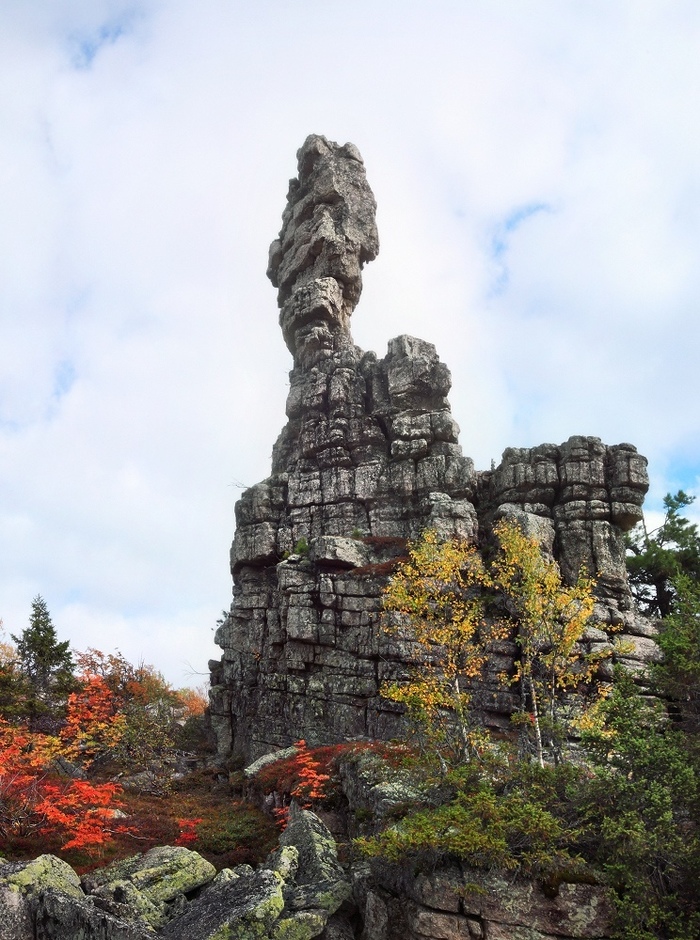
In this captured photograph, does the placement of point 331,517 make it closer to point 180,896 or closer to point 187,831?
point 187,831

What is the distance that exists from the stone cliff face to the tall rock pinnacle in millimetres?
366

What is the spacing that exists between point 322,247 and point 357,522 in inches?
1030

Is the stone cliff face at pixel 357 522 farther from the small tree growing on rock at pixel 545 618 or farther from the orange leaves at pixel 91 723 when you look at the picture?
the orange leaves at pixel 91 723

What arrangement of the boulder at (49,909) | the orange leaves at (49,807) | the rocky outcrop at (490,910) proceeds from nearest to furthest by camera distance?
the rocky outcrop at (490,910) < the boulder at (49,909) < the orange leaves at (49,807)

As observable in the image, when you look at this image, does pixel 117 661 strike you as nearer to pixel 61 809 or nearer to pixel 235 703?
pixel 235 703

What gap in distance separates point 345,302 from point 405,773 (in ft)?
137

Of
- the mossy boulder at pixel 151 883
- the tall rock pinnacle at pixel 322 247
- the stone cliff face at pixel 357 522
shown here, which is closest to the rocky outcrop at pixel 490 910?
the mossy boulder at pixel 151 883

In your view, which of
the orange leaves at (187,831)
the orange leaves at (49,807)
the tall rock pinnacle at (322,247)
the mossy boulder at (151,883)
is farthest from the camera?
the tall rock pinnacle at (322,247)

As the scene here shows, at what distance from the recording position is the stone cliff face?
3384cm

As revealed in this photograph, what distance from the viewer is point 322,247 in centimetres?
5312

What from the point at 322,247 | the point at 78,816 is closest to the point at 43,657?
the point at 78,816

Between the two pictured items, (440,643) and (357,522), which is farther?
(357,522)

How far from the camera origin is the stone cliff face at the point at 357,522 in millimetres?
33844

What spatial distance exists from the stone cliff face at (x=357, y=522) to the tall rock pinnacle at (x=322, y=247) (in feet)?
1.20
